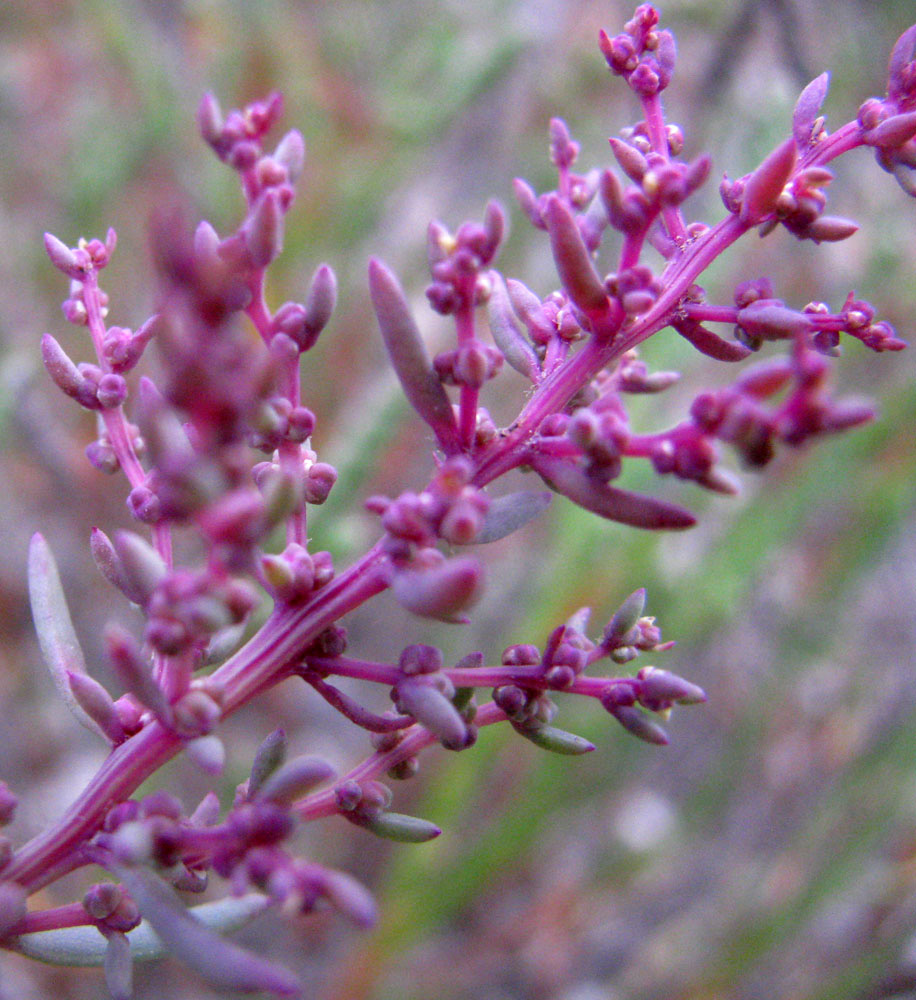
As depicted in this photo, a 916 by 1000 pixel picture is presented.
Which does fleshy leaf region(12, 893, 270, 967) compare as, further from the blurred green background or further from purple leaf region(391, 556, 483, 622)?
the blurred green background

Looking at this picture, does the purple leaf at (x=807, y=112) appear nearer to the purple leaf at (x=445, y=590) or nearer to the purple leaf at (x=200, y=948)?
the purple leaf at (x=445, y=590)

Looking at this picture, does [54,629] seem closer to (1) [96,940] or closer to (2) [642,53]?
(1) [96,940]

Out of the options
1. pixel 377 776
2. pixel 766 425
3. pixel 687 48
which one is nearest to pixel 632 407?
pixel 377 776

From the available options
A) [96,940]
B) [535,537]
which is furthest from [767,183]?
[535,537]

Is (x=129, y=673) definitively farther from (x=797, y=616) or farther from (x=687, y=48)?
(x=687, y=48)

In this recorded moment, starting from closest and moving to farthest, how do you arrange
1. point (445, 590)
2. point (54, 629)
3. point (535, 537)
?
point (445, 590) → point (54, 629) → point (535, 537)

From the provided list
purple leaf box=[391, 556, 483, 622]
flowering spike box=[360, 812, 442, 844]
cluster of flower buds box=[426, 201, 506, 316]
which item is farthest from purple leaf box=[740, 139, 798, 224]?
flowering spike box=[360, 812, 442, 844]
